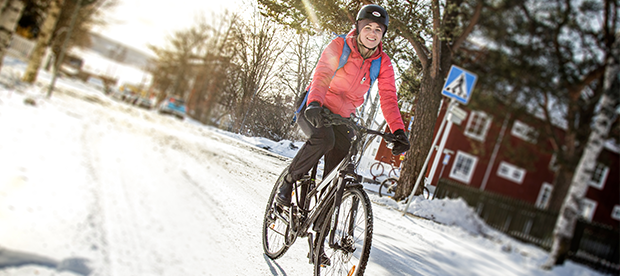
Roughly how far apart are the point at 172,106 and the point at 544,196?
5.89 ft

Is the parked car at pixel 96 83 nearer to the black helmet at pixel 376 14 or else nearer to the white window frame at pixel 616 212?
the black helmet at pixel 376 14

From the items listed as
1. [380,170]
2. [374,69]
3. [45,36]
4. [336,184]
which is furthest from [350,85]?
[45,36]

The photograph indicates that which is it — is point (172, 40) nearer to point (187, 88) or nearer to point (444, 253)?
point (187, 88)

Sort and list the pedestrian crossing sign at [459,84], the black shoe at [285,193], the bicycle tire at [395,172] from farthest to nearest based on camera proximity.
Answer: the black shoe at [285,193] < the bicycle tire at [395,172] < the pedestrian crossing sign at [459,84]

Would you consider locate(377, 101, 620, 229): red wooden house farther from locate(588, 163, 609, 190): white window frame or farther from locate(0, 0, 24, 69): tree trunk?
locate(0, 0, 24, 69): tree trunk

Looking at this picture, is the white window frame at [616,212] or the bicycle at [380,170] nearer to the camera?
the white window frame at [616,212]

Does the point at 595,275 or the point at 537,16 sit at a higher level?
the point at 537,16

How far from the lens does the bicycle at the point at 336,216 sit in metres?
2.16

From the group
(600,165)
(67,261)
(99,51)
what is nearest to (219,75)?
(99,51)

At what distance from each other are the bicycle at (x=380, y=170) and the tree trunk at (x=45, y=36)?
88.3 inches

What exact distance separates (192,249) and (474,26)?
6.73ft

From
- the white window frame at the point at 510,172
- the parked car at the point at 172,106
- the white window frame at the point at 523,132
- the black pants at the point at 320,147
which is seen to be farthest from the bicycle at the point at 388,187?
the parked car at the point at 172,106

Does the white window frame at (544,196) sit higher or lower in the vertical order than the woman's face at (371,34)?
lower

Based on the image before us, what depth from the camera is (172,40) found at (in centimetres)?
195
